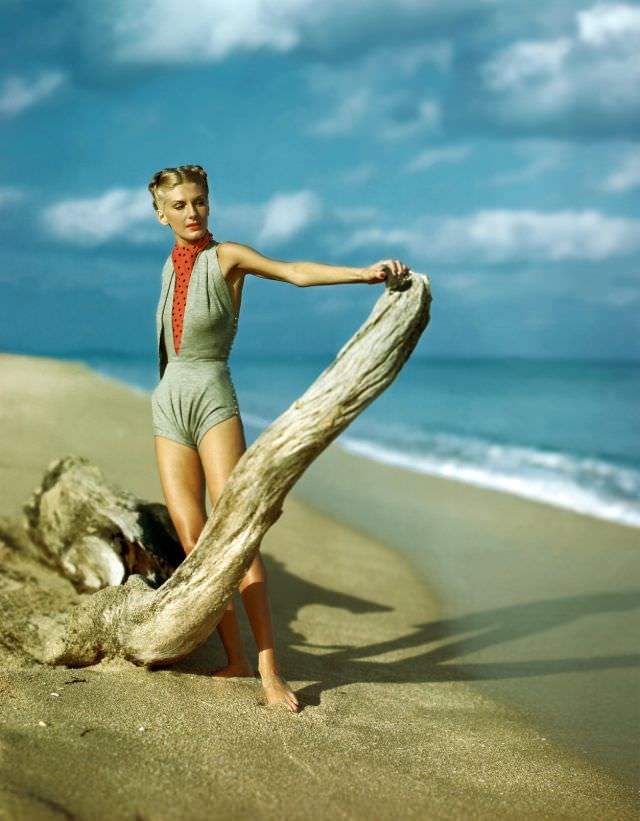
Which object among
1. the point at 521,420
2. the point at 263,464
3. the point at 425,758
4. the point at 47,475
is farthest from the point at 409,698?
the point at 521,420

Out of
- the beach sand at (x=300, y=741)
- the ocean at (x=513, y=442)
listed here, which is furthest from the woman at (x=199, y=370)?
the ocean at (x=513, y=442)

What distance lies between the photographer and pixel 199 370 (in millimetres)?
4578

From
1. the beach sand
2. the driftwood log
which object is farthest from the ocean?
the driftwood log

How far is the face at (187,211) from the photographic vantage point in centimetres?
445

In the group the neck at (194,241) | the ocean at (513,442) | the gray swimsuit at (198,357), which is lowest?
A: the ocean at (513,442)

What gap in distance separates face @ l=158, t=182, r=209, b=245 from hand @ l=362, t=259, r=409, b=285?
1079 mm

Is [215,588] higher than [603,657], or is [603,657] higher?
[215,588]

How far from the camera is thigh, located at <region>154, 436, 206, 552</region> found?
4676mm

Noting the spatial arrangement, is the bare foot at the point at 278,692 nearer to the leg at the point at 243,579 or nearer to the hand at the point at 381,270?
the leg at the point at 243,579

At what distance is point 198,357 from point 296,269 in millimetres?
795

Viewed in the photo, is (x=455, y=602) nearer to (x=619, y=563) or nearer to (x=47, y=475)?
(x=619, y=563)

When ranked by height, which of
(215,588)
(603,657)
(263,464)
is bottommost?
(603,657)

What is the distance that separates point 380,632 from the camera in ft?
20.3

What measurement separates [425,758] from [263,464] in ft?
4.69
